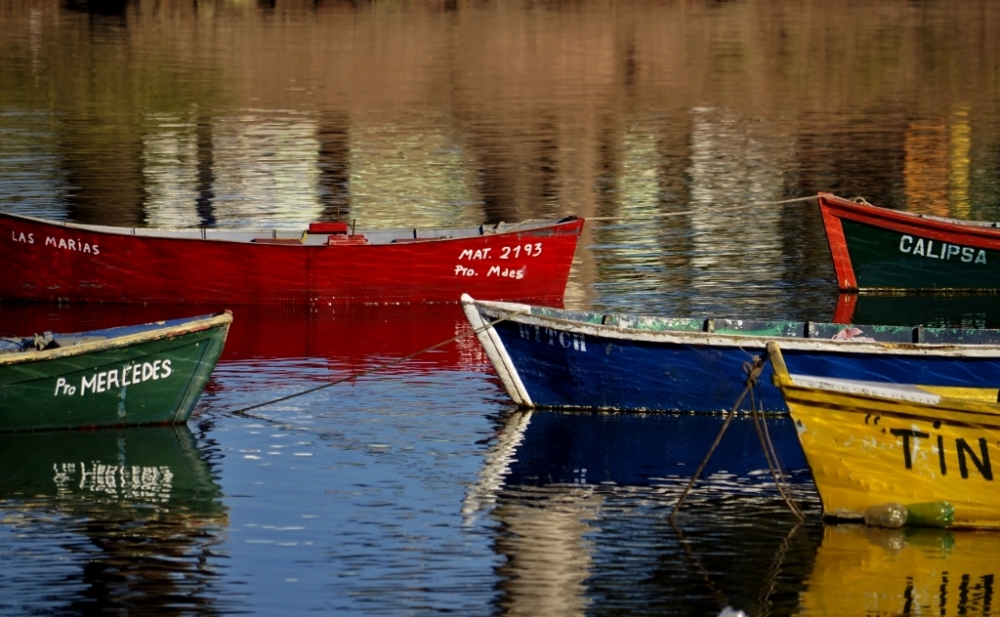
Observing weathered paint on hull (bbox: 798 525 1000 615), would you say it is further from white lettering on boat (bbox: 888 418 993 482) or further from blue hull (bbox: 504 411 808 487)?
blue hull (bbox: 504 411 808 487)

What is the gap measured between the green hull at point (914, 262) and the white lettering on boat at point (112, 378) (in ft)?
38.0

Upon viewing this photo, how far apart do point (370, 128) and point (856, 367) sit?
102ft

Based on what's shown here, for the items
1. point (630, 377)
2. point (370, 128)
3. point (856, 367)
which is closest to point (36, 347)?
point (630, 377)

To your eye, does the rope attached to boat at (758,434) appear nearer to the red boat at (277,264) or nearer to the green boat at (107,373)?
the green boat at (107,373)

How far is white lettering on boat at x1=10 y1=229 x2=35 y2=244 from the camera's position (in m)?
23.8

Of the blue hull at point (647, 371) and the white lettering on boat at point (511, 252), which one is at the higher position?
the blue hull at point (647, 371)

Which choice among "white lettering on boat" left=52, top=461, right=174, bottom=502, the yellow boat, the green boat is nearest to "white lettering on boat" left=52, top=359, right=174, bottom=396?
the green boat

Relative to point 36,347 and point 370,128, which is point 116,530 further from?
point 370,128

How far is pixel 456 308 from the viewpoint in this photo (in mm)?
24078

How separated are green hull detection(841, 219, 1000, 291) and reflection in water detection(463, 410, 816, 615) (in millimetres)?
8277

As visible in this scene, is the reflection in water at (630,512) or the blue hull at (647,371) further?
the blue hull at (647,371)

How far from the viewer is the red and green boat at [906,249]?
81.1 ft

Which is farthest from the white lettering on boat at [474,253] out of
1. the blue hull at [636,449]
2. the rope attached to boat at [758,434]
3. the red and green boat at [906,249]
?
the rope attached to boat at [758,434]

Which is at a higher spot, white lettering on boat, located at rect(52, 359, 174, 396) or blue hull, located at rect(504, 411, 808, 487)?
white lettering on boat, located at rect(52, 359, 174, 396)
